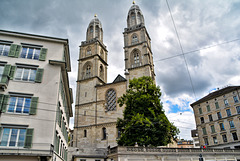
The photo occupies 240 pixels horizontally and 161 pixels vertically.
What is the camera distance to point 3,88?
14.0 meters

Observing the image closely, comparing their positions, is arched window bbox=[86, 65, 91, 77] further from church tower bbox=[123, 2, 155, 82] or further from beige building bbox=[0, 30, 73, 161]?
beige building bbox=[0, 30, 73, 161]

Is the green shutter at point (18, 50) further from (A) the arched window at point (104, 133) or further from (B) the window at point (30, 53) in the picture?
(A) the arched window at point (104, 133)

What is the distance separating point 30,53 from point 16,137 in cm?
715

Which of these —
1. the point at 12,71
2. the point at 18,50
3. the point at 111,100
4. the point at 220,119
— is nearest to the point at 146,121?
the point at 12,71

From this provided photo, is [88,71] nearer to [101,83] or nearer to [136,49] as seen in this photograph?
[101,83]

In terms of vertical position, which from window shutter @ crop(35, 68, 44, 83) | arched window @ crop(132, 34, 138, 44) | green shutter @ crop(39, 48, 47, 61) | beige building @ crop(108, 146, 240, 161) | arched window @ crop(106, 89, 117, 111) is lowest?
beige building @ crop(108, 146, 240, 161)

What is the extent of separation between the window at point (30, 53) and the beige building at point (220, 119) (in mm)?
35700

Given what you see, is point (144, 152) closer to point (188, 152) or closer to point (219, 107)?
point (188, 152)

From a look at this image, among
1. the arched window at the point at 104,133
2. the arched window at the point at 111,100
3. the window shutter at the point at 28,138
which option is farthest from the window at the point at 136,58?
the window shutter at the point at 28,138

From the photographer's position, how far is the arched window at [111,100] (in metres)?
39.1

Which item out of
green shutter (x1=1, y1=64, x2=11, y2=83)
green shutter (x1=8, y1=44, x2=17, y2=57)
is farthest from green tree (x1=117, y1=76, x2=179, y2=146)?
green shutter (x1=8, y1=44, x2=17, y2=57)

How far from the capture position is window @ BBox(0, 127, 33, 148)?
12572mm

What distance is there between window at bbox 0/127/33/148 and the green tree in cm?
1103

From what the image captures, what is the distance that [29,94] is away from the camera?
1455 cm
